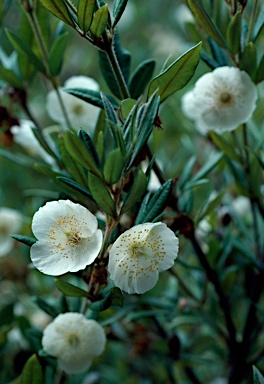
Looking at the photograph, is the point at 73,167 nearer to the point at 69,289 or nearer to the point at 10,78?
the point at 69,289

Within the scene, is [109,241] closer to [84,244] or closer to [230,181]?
[84,244]

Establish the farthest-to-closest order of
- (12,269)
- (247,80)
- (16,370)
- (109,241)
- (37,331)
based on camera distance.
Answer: (12,269)
(16,370)
(37,331)
(247,80)
(109,241)

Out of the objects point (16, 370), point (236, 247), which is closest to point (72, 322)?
point (236, 247)

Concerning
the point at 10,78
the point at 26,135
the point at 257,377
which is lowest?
the point at 257,377

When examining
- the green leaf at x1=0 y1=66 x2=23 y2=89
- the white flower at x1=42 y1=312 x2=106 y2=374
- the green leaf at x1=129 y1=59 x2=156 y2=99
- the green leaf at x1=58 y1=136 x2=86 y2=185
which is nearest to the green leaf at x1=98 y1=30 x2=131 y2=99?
the green leaf at x1=129 y1=59 x2=156 y2=99

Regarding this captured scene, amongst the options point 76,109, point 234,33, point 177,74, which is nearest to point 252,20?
point 234,33
